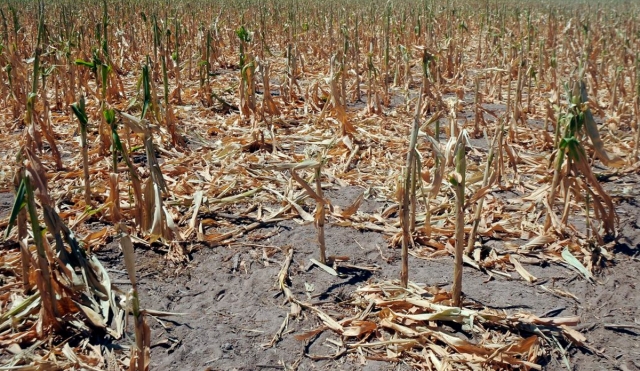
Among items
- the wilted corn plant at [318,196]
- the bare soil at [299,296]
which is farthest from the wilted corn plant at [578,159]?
the wilted corn plant at [318,196]

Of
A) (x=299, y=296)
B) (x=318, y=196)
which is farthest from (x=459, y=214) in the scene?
(x=299, y=296)

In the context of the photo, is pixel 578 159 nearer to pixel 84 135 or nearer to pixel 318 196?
pixel 318 196

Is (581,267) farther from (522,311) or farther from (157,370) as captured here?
(157,370)

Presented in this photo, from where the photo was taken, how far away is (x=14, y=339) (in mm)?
Answer: 2266

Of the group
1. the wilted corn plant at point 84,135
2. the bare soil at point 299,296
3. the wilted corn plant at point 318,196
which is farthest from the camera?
the wilted corn plant at point 84,135

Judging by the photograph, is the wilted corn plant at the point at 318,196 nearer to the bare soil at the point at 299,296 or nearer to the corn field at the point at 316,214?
the corn field at the point at 316,214

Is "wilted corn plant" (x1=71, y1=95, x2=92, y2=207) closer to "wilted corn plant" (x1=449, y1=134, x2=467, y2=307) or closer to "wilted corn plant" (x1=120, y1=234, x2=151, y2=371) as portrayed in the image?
"wilted corn plant" (x1=120, y1=234, x2=151, y2=371)

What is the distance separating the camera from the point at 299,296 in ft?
8.78

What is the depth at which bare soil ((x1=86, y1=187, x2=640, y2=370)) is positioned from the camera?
227cm

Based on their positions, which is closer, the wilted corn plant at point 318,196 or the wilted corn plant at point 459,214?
the wilted corn plant at point 459,214

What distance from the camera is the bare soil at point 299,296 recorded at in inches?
89.2

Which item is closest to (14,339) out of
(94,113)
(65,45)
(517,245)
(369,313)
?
(369,313)

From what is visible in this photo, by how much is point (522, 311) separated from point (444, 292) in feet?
1.17

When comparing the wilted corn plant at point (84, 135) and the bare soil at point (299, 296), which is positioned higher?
the wilted corn plant at point (84, 135)
